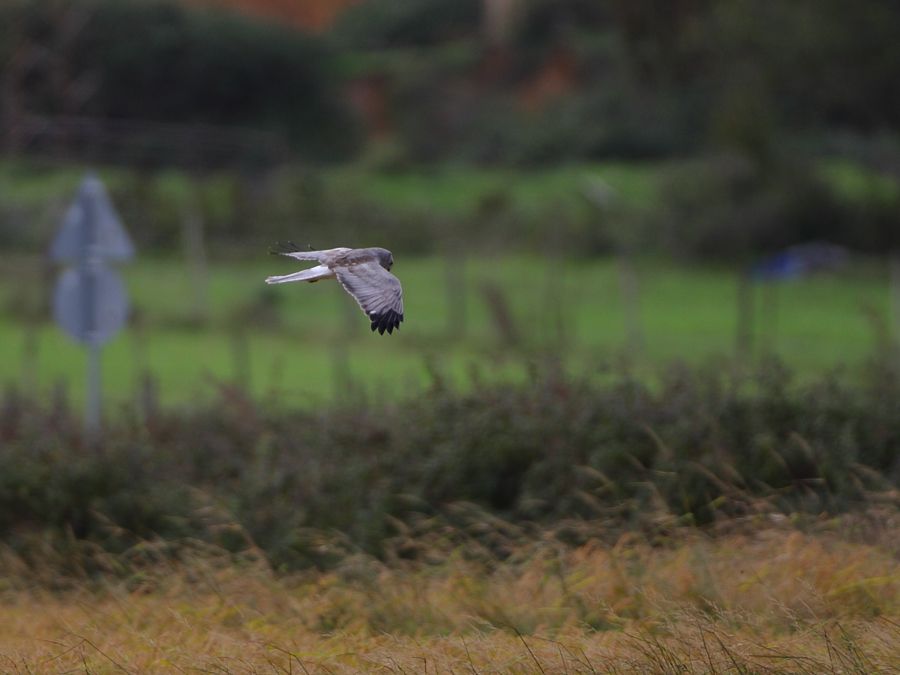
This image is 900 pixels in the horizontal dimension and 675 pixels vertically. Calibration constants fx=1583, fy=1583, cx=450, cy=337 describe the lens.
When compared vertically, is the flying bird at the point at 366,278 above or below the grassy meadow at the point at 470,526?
above

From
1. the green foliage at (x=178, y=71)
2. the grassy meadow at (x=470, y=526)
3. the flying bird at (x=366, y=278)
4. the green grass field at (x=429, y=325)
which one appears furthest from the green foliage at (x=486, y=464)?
the green foliage at (x=178, y=71)

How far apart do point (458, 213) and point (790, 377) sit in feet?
100

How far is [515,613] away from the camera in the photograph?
9.34 meters

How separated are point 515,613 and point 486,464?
3.47 m

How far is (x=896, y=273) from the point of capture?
32062 millimetres

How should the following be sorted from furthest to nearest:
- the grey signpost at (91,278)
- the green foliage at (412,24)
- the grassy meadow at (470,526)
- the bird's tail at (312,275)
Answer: the green foliage at (412,24) → the grey signpost at (91,278) → the grassy meadow at (470,526) → the bird's tail at (312,275)

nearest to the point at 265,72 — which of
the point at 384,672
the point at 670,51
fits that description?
the point at 670,51

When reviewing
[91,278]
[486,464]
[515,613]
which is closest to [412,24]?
[91,278]

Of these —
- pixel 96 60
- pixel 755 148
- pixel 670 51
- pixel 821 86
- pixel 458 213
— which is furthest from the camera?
pixel 96 60

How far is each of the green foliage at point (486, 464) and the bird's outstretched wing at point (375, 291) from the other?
14.4 feet

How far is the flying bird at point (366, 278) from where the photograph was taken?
725 cm

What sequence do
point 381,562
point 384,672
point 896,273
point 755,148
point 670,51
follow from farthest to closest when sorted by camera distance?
point 670,51 → point 755,148 → point 896,273 → point 381,562 → point 384,672

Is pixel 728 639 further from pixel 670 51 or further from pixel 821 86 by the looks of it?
pixel 670 51

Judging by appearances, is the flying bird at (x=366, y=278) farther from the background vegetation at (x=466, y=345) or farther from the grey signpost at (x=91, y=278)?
the grey signpost at (x=91, y=278)
